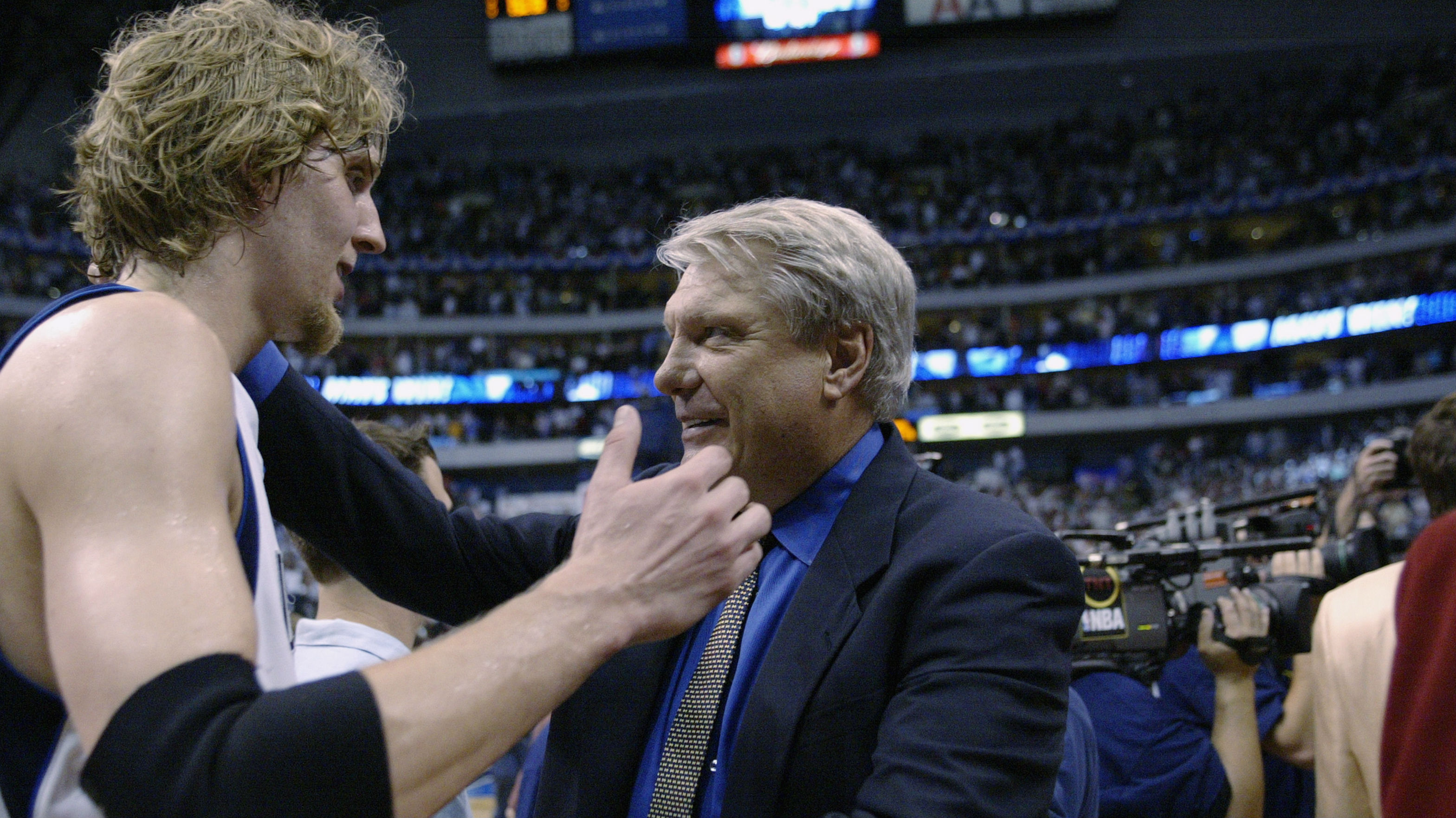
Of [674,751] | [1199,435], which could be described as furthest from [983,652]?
[1199,435]

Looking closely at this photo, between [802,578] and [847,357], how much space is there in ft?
1.38

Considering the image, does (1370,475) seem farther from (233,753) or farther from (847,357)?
(233,753)

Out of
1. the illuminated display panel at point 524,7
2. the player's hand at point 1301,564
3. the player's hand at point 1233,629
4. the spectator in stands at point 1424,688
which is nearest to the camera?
the spectator in stands at point 1424,688

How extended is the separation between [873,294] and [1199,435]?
29.6 meters

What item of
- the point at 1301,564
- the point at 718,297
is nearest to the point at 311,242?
the point at 718,297

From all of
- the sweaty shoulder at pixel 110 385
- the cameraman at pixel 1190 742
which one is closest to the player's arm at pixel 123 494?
the sweaty shoulder at pixel 110 385

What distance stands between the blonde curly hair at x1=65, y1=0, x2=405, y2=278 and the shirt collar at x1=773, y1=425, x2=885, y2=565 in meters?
0.94

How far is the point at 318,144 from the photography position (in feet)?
4.71

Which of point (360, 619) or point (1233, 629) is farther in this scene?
point (1233, 629)

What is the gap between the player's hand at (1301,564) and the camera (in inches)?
141

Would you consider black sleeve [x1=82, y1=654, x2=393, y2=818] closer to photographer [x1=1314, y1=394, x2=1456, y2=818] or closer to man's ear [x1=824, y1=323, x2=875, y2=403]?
man's ear [x1=824, y1=323, x2=875, y2=403]

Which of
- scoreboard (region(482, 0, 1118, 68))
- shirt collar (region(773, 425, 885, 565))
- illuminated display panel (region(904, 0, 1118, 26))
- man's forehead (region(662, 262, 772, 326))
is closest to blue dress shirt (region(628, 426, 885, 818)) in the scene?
shirt collar (region(773, 425, 885, 565))

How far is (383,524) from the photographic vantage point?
1.84 m

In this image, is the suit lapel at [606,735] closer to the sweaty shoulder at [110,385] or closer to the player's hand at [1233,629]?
the sweaty shoulder at [110,385]
